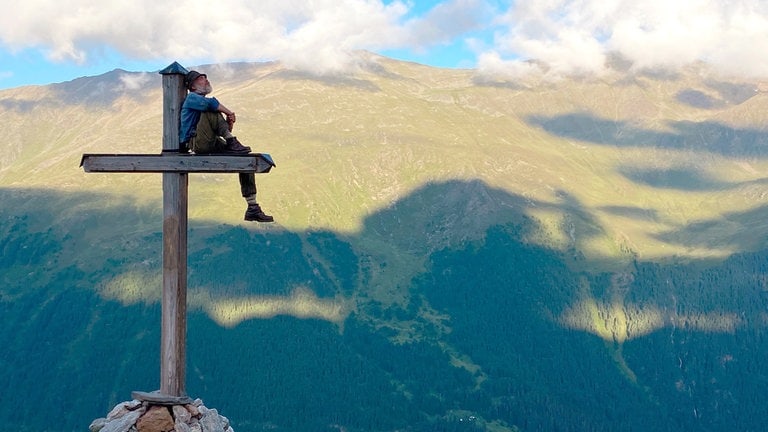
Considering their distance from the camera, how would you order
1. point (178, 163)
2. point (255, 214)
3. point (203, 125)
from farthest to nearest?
point (255, 214)
point (203, 125)
point (178, 163)

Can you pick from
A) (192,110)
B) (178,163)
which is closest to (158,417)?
(178,163)

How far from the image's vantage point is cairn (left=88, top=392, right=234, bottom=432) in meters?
20.7

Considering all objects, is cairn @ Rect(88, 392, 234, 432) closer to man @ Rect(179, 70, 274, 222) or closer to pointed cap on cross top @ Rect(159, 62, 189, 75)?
man @ Rect(179, 70, 274, 222)

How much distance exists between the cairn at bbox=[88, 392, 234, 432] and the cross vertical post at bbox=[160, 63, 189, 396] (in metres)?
0.35

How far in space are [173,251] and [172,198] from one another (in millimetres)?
1243

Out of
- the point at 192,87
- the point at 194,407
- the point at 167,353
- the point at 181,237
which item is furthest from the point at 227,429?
A: the point at 192,87

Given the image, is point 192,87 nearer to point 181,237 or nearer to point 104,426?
point 181,237

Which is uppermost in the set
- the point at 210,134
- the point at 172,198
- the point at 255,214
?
the point at 210,134

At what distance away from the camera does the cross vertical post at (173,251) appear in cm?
2034

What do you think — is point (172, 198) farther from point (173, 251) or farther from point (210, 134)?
point (210, 134)

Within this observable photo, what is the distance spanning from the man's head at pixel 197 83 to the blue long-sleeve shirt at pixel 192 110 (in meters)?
0.36

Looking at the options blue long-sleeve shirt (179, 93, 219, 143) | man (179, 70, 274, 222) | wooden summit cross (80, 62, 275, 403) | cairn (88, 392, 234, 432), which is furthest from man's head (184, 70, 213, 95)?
cairn (88, 392, 234, 432)

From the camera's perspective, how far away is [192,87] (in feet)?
68.2

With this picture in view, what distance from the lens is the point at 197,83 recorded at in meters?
20.8
